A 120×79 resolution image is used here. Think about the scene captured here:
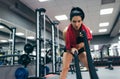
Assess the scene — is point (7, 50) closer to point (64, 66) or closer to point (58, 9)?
point (58, 9)

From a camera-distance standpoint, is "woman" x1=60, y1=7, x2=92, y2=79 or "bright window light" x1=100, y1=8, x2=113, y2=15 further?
"bright window light" x1=100, y1=8, x2=113, y2=15

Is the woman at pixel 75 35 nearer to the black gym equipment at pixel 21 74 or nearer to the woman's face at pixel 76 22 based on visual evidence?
the woman's face at pixel 76 22

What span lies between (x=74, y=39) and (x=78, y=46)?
80mm

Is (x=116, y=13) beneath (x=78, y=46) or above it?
above

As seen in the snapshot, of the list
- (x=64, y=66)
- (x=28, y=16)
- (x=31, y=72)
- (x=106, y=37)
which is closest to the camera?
(x=64, y=66)

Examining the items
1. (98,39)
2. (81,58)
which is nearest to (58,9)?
(81,58)

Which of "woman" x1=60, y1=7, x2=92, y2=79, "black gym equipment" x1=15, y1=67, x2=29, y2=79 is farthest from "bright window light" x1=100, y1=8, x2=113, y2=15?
"woman" x1=60, y1=7, x2=92, y2=79

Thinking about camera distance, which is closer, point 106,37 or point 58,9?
point 58,9

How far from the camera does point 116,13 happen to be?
8805 millimetres

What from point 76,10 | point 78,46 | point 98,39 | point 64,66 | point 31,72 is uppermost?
point 98,39

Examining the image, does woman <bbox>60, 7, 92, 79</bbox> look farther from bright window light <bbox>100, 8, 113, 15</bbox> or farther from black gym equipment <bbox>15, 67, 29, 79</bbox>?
bright window light <bbox>100, 8, 113, 15</bbox>

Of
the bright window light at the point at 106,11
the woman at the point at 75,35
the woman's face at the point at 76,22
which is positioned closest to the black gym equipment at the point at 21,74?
the woman at the point at 75,35

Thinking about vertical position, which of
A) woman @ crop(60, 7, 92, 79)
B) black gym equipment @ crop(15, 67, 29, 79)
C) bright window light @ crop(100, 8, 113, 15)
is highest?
bright window light @ crop(100, 8, 113, 15)

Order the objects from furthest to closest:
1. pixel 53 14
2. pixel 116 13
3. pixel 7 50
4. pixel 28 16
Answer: pixel 116 13 < pixel 53 14 < pixel 28 16 < pixel 7 50
